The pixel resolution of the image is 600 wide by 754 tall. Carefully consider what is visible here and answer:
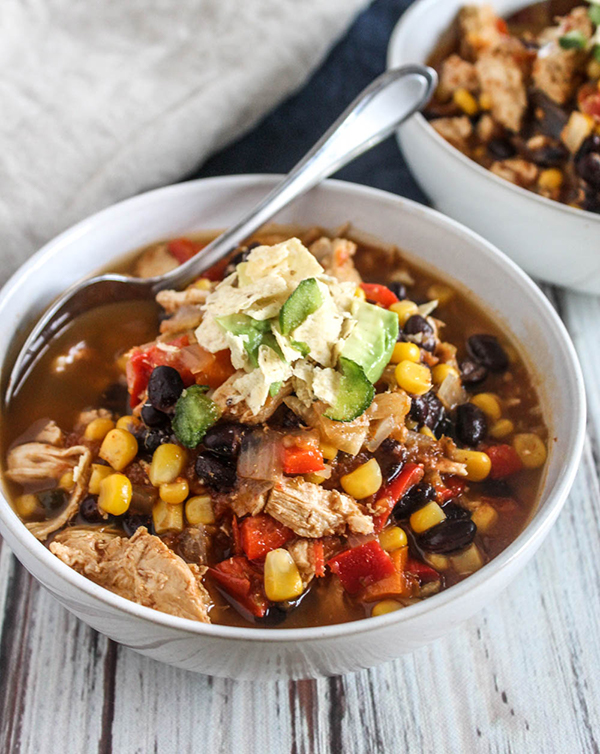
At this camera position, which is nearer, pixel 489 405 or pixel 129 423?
pixel 129 423

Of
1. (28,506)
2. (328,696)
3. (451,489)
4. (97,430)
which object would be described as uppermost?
(451,489)

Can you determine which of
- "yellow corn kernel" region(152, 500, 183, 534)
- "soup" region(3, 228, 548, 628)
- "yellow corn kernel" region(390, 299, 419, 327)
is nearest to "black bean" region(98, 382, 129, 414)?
"soup" region(3, 228, 548, 628)

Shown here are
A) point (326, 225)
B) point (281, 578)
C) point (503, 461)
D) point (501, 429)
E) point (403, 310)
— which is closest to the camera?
point (281, 578)

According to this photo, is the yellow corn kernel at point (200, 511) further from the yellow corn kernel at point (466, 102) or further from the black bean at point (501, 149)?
the yellow corn kernel at point (466, 102)

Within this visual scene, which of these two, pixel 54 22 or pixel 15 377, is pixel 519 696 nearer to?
pixel 15 377

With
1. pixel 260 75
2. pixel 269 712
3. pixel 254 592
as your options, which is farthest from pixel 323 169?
pixel 269 712

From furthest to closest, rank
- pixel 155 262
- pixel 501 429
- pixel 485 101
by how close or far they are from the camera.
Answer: pixel 485 101 < pixel 155 262 < pixel 501 429

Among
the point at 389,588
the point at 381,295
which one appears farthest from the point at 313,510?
the point at 381,295

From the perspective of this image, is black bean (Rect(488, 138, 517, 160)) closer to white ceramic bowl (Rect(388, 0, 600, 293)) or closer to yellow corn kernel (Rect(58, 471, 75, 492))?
white ceramic bowl (Rect(388, 0, 600, 293))

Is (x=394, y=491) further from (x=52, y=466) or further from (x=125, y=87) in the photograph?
(x=125, y=87)
